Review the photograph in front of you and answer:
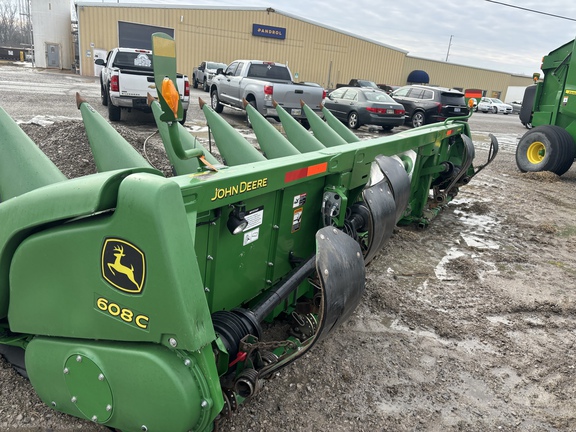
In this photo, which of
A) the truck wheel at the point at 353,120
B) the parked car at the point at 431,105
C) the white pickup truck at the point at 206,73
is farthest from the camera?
the white pickup truck at the point at 206,73

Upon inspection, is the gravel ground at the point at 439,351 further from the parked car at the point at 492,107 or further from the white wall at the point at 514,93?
the white wall at the point at 514,93

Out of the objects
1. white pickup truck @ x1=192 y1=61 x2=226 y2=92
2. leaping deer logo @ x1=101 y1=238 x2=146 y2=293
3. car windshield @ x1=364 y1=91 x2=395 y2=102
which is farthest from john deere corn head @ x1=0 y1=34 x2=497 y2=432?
white pickup truck @ x1=192 y1=61 x2=226 y2=92

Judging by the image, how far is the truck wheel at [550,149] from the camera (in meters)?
8.90

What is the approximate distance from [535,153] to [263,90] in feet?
21.8

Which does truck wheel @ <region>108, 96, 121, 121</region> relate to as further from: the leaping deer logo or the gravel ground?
the leaping deer logo

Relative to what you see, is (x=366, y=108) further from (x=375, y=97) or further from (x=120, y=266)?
(x=120, y=266)

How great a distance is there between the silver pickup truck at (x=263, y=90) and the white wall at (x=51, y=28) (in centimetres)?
2475

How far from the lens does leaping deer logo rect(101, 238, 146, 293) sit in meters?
1.64

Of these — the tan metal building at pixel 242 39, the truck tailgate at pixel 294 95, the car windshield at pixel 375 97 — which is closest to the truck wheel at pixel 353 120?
the car windshield at pixel 375 97

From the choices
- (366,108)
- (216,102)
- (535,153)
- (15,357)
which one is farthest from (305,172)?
(216,102)

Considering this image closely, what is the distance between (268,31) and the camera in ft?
111

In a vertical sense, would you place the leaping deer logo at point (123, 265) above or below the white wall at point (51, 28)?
below

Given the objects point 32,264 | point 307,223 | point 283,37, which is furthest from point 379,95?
point 283,37

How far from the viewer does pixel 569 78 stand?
28.6 ft
